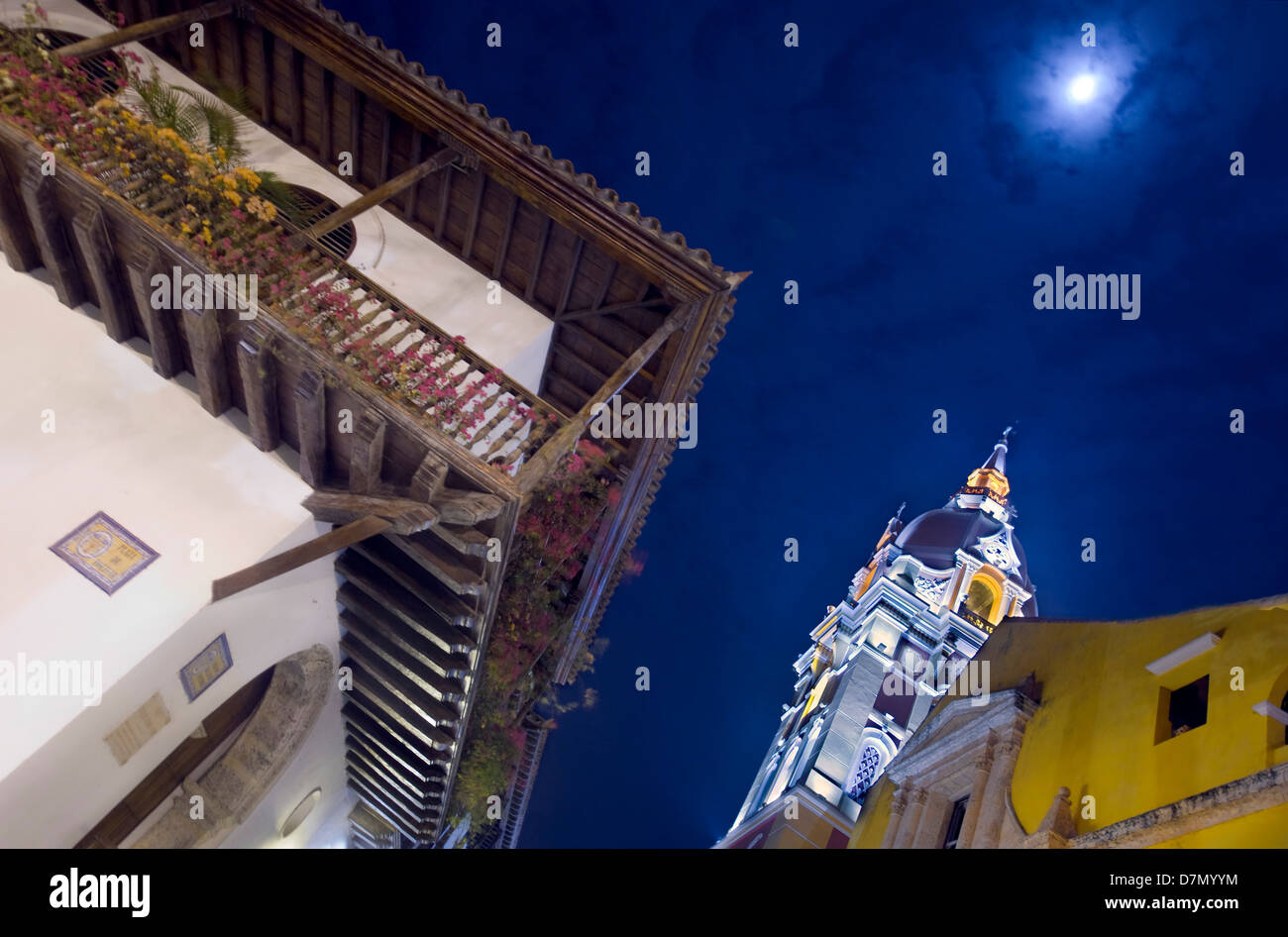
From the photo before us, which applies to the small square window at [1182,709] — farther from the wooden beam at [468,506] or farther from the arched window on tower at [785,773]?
the arched window on tower at [785,773]

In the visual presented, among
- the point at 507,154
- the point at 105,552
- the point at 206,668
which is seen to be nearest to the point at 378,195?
the point at 507,154

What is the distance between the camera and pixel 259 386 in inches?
295

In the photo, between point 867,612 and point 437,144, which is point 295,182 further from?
point 867,612

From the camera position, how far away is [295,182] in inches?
459

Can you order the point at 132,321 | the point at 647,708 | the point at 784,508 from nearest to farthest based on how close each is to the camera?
the point at 132,321, the point at 784,508, the point at 647,708

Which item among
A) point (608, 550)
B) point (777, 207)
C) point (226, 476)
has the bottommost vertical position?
point (608, 550)

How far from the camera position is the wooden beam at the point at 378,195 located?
9.05 meters

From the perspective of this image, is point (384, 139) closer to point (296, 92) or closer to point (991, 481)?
point (296, 92)

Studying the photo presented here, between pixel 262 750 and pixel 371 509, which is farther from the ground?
pixel 371 509

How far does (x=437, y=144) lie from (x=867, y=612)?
161 feet

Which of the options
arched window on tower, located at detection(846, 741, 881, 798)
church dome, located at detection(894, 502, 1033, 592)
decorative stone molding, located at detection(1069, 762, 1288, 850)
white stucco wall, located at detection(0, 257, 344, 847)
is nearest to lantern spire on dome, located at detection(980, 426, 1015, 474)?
church dome, located at detection(894, 502, 1033, 592)

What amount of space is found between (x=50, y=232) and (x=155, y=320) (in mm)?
1370
